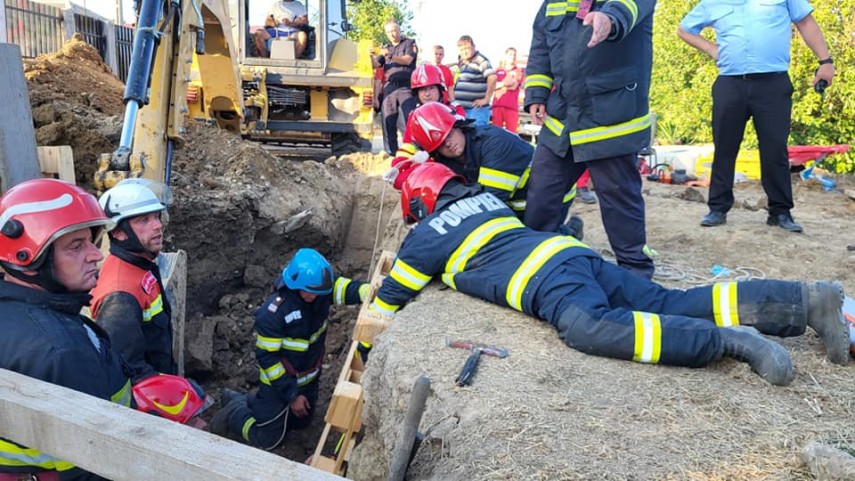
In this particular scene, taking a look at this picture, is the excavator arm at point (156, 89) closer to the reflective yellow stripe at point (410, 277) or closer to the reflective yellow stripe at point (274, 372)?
the reflective yellow stripe at point (274, 372)

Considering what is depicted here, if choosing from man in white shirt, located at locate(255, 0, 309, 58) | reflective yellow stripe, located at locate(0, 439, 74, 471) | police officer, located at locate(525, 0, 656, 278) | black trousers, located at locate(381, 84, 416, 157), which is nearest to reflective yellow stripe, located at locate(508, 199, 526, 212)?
police officer, located at locate(525, 0, 656, 278)

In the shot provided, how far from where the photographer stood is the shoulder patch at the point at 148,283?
3.43 meters

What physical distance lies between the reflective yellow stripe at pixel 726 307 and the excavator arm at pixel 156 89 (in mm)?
3271

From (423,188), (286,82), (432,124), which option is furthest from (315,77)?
(423,188)

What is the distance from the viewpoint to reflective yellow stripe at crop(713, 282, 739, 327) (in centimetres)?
323

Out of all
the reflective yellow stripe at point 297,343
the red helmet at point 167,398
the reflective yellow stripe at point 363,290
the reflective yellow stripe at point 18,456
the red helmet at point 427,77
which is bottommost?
the reflective yellow stripe at point 297,343

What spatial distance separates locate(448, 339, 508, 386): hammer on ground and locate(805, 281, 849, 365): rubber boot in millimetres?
1369

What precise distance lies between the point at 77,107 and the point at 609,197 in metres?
5.03

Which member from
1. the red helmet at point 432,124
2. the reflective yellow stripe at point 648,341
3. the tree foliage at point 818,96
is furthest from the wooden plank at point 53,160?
the tree foliage at point 818,96

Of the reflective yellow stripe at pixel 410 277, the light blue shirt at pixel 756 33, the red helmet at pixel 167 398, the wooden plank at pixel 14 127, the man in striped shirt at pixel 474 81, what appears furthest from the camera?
the man in striped shirt at pixel 474 81

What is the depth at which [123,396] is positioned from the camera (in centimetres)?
234

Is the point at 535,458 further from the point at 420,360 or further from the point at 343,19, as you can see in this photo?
the point at 343,19

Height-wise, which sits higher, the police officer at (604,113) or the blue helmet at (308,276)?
the police officer at (604,113)

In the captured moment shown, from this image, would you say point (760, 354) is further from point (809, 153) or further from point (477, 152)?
point (809, 153)
